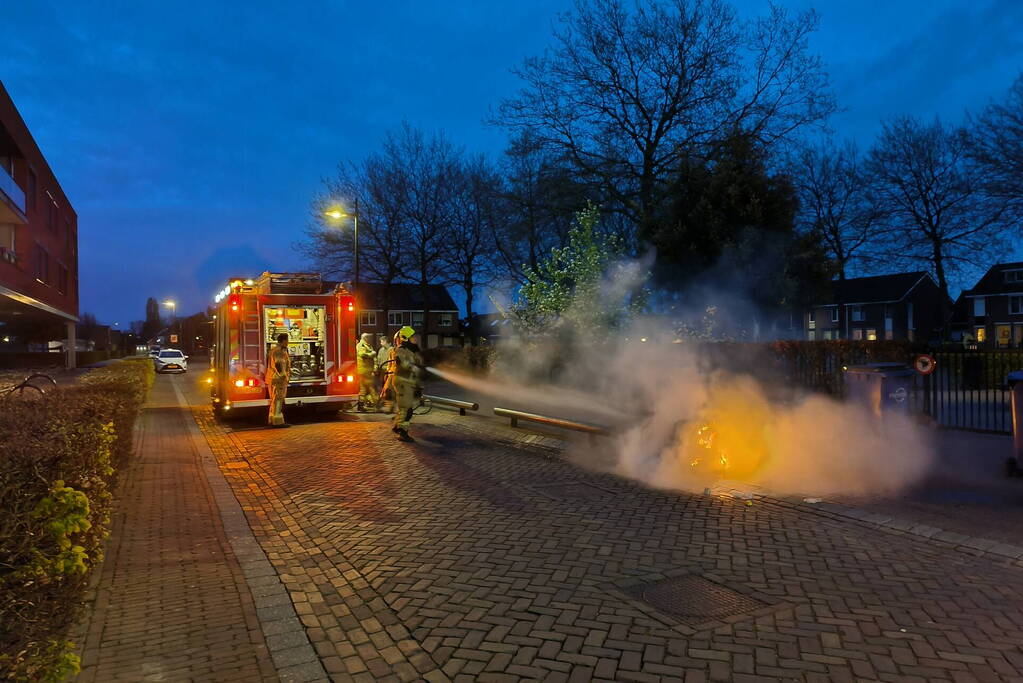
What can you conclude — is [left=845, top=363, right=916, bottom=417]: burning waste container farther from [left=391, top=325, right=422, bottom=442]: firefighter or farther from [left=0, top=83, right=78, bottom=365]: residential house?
[left=0, top=83, right=78, bottom=365]: residential house

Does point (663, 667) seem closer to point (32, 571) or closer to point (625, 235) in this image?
point (32, 571)

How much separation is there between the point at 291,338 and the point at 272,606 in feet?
30.4

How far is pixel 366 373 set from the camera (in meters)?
15.1

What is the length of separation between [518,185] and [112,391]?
57.1 feet

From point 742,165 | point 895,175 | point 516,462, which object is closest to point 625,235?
point 742,165

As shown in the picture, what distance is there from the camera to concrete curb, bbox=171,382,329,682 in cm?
323

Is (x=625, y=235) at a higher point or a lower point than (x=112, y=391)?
higher

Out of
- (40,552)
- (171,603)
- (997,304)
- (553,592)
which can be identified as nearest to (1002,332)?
(997,304)

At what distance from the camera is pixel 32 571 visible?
2510 mm

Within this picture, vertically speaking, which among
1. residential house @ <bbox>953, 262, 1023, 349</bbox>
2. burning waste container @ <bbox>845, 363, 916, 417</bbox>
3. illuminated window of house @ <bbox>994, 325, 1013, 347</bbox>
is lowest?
burning waste container @ <bbox>845, 363, 916, 417</bbox>

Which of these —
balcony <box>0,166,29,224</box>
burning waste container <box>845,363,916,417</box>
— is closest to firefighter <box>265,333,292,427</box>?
burning waste container <box>845,363,916,417</box>

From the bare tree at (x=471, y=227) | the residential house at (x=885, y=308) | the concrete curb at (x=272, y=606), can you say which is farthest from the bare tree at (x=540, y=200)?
the residential house at (x=885, y=308)

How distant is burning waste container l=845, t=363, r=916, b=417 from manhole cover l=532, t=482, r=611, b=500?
14.2 ft

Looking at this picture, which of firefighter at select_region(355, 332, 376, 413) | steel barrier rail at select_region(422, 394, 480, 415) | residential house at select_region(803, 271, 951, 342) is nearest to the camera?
steel barrier rail at select_region(422, 394, 480, 415)
